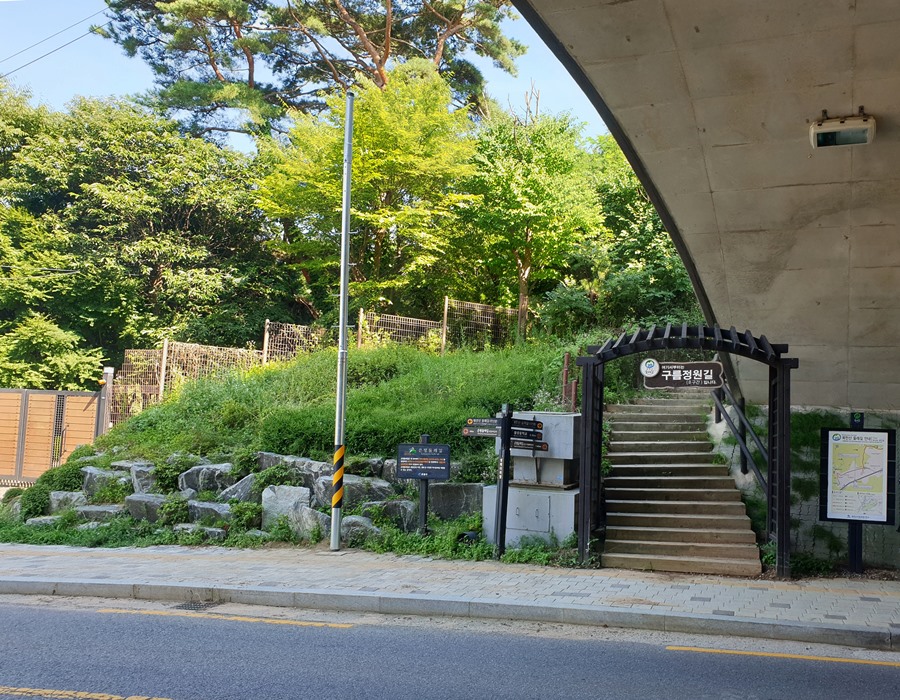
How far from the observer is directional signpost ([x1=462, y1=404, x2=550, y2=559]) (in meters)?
9.96

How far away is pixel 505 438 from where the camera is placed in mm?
9961

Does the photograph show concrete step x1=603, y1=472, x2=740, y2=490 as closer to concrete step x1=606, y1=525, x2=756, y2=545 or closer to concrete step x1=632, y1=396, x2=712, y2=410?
concrete step x1=606, y1=525, x2=756, y2=545

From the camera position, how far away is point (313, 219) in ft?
73.7

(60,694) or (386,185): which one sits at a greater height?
(386,185)

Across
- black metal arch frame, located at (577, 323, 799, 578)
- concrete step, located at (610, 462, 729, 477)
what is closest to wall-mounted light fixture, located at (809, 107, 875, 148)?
black metal arch frame, located at (577, 323, 799, 578)

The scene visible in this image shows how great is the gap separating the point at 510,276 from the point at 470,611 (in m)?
16.1

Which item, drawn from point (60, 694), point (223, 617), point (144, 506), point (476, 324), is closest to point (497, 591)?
point (223, 617)

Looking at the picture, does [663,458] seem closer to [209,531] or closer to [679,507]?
[679,507]

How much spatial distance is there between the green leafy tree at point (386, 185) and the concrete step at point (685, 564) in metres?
12.5

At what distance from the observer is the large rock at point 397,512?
11.4 meters

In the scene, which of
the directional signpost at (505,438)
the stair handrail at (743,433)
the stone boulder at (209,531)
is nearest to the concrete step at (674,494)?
the stair handrail at (743,433)

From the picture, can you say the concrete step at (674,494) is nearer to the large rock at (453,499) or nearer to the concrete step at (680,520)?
the concrete step at (680,520)

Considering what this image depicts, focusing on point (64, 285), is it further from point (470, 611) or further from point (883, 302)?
point (883, 302)

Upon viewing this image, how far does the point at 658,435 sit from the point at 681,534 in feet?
8.39
